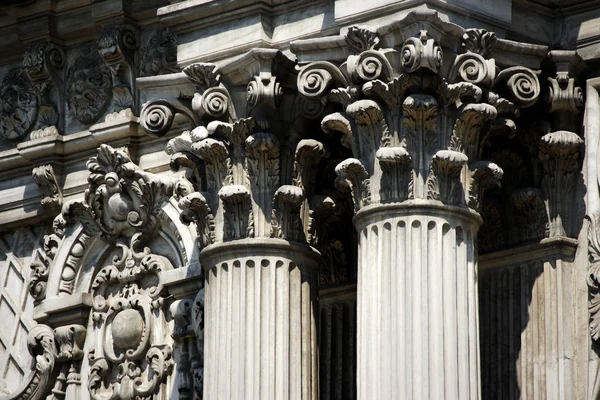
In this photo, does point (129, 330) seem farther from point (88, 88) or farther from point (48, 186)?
point (88, 88)

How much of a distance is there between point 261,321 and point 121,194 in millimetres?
3185

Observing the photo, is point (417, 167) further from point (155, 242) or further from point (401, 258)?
point (155, 242)

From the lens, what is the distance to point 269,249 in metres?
22.0

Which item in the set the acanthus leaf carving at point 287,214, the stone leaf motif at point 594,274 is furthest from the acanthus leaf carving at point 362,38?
the stone leaf motif at point 594,274

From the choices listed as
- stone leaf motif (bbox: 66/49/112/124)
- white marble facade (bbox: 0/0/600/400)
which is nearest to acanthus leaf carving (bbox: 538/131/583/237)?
white marble facade (bbox: 0/0/600/400)

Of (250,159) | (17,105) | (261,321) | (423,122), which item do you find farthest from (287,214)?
(17,105)

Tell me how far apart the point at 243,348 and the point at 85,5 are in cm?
519

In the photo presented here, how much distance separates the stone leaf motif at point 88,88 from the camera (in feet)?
82.4

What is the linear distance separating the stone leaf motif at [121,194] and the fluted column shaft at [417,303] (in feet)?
12.0

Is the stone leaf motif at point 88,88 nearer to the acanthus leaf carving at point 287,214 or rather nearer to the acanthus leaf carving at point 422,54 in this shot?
the acanthus leaf carving at point 287,214

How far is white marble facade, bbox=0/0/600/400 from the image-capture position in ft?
68.6

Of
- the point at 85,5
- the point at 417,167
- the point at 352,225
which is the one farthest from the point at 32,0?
the point at 417,167

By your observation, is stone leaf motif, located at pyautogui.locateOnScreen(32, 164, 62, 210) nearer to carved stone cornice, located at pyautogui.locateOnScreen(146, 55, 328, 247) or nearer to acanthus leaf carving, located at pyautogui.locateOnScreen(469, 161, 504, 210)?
carved stone cornice, located at pyautogui.locateOnScreen(146, 55, 328, 247)

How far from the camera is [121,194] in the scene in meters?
24.4
